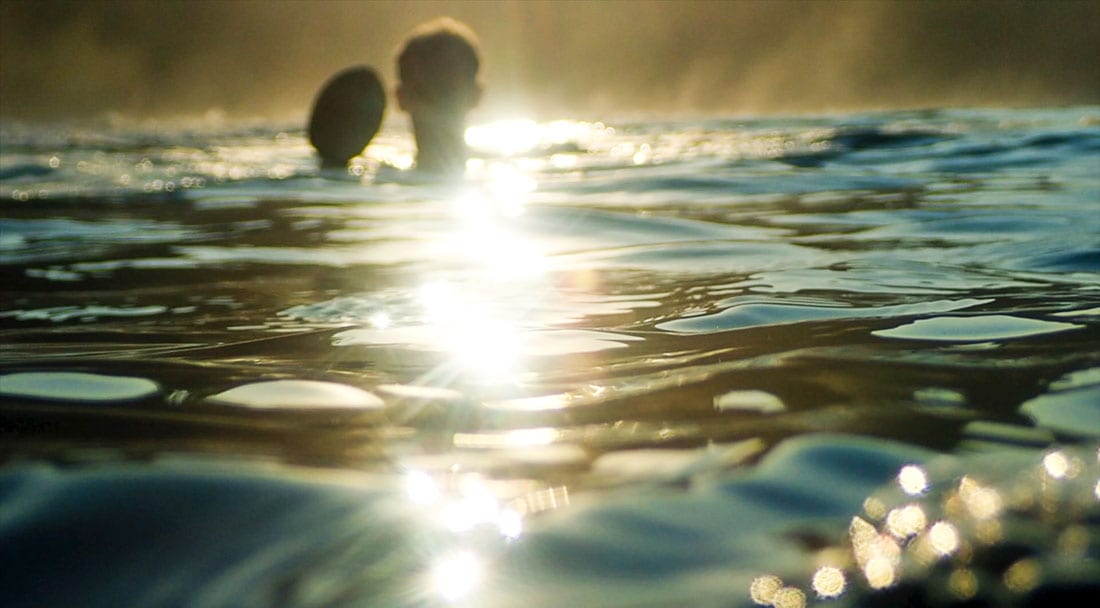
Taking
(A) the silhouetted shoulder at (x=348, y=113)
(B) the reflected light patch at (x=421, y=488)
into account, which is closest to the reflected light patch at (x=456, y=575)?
(B) the reflected light patch at (x=421, y=488)

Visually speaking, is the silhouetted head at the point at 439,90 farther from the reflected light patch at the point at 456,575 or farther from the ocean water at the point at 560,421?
the reflected light patch at the point at 456,575

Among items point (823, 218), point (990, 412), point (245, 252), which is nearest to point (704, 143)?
point (823, 218)

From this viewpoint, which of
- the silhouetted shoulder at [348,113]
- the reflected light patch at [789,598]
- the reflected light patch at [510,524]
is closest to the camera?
the reflected light patch at [789,598]

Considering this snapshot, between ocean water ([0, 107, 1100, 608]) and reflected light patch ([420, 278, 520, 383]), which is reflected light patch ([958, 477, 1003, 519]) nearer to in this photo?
ocean water ([0, 107, 1100, 608])

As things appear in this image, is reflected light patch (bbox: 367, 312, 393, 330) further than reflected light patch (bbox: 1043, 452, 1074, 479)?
Yes

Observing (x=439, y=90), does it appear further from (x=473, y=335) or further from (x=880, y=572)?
(x=880, y=572)

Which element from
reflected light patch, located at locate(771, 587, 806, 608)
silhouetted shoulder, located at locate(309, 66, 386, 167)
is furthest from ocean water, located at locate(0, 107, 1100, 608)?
silhouetted shoulder, located at locate(309, 66, 386, 167)
